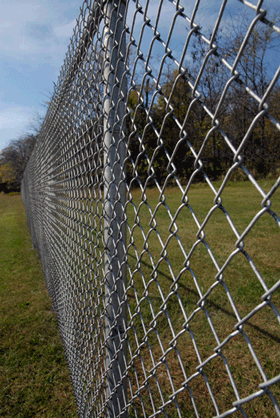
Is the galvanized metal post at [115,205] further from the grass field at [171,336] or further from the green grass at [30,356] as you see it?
the green grass at [30,356]

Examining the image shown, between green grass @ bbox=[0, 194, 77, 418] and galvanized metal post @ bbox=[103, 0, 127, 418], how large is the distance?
1076mm

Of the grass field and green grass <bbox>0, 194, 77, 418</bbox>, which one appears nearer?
the grass field

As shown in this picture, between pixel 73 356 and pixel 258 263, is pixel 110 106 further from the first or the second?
pixel 258 263

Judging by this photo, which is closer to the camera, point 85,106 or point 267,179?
point 85,106

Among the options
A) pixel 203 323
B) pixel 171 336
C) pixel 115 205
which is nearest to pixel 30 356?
pixel 171 336

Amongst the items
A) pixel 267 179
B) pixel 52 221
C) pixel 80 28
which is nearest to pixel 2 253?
pixel 52 221

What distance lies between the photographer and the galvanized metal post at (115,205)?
1311 millimetres

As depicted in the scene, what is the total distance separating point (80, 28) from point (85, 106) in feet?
1.94

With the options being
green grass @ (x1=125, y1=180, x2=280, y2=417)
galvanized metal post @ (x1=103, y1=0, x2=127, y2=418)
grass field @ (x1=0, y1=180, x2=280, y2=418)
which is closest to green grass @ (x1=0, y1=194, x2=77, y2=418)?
grass field @ (x1=0, y1=180, x2=280, y2=418)

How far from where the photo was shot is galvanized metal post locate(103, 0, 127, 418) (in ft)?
4.30

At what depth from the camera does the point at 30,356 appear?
287cm

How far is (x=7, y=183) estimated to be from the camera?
44.9 meters

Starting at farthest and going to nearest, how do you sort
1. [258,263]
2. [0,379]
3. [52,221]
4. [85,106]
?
[258,263] → [52,221] → [0,379] → [85,106]

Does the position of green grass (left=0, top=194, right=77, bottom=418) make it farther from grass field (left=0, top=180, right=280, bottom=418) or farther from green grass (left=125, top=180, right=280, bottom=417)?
green grass (left=125, top=180, right=280, bottom=417)
